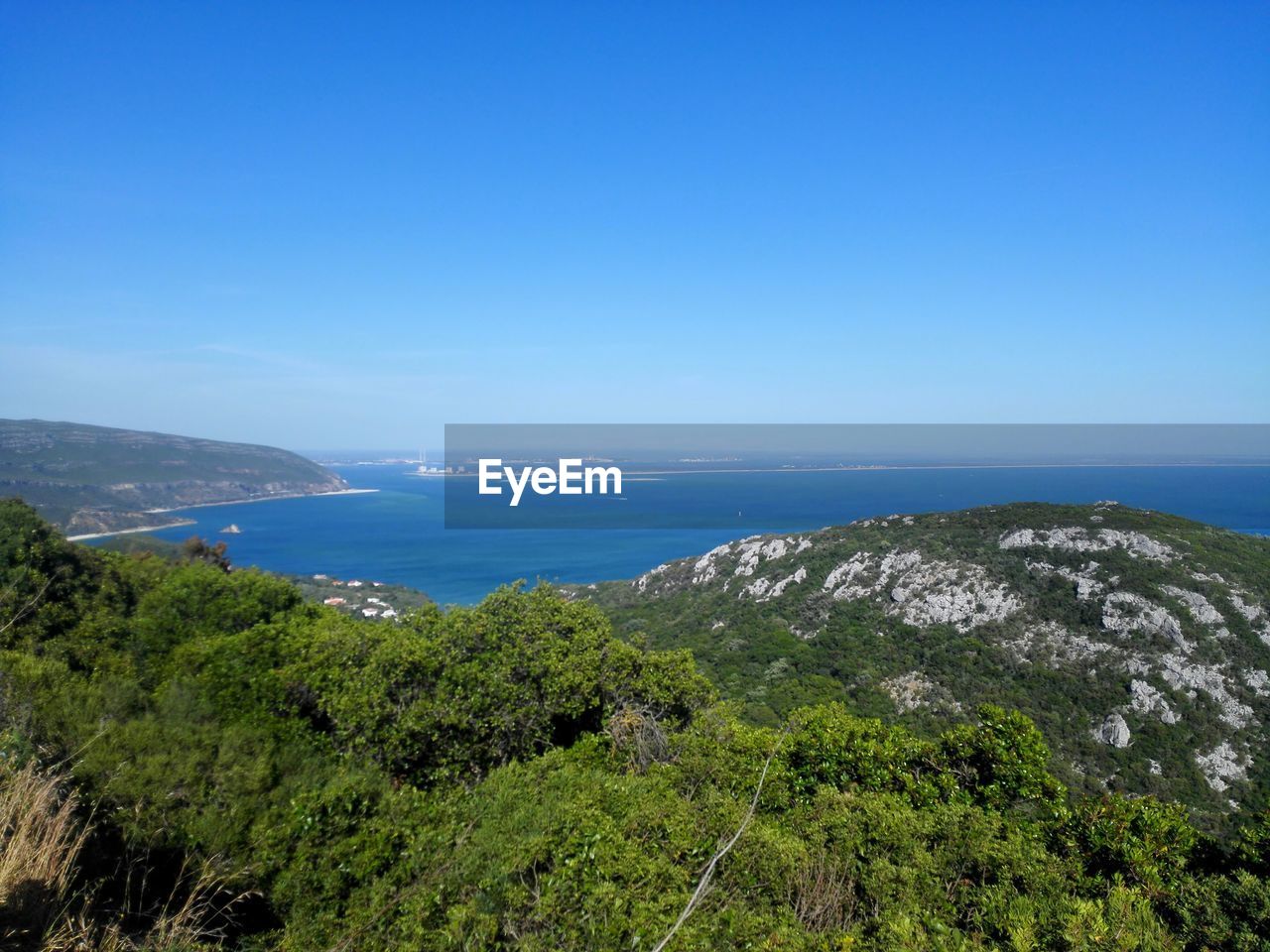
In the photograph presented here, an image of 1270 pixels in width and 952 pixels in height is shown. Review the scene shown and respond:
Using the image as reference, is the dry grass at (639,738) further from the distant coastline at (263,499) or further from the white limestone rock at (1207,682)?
the distant coastline at (263,499)

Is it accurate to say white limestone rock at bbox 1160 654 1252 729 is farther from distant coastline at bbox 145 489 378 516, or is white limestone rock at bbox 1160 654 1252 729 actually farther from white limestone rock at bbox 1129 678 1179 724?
distant coastline at bbox 145 489 378 516

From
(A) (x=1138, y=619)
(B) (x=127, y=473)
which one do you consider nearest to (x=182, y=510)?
(B) (x=127, y=473)

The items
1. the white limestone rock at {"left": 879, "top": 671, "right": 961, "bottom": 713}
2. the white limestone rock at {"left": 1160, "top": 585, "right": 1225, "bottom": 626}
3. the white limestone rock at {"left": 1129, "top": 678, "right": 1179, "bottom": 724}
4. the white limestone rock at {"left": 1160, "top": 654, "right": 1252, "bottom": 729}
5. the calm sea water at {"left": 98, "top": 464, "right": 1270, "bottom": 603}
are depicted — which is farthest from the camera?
the calm sea water at {"left": 98, "top": 464, "right": 1270, "bottom": 603}

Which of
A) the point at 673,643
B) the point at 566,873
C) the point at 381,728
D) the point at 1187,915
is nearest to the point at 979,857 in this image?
the point at 1187,915

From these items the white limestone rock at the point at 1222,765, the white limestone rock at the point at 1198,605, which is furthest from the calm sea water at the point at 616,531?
the white limestone rock at the point at 1222,765

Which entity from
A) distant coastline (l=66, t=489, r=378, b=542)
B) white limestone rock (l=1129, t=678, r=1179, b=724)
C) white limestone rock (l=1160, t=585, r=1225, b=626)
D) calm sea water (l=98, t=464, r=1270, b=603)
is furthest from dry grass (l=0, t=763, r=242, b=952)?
calm sea water (l=98, t=464, r=1270, b=603)
